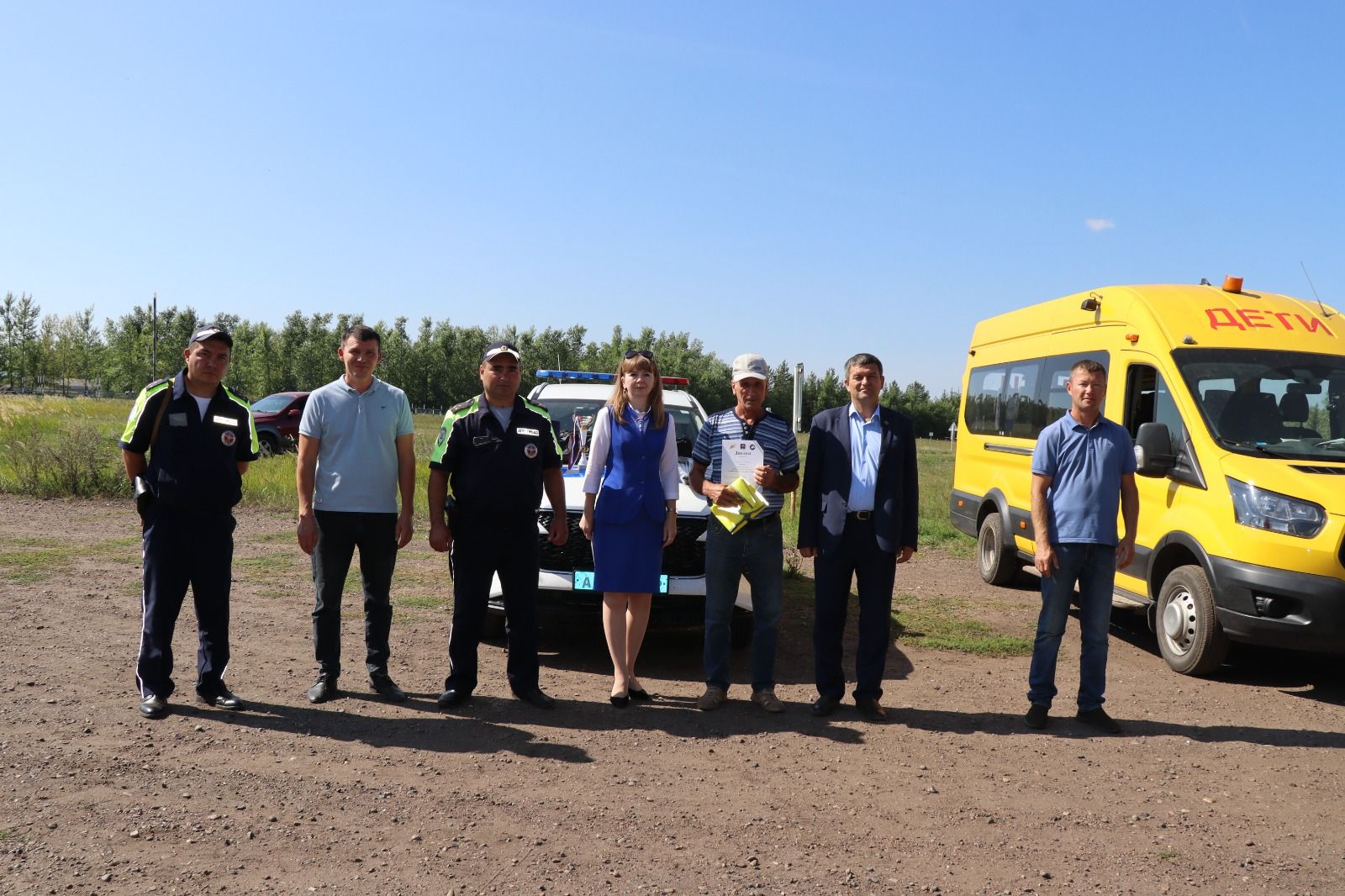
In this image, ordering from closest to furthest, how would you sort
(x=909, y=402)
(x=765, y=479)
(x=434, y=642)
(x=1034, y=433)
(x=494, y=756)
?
(x=494, y=756)
(x=765, y=479)
(x=434, y=642)
(x=1034, y=433)
(x=909, y=402)

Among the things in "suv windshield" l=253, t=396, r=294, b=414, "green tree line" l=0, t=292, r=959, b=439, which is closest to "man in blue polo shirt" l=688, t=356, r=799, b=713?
"suv windshield" l=253, t=396, r=294, b=414

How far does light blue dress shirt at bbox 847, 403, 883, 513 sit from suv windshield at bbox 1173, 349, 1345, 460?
2.61 metres

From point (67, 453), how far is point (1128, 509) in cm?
1497

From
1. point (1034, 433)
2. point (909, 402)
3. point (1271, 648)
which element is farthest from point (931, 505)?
point (909, 402)

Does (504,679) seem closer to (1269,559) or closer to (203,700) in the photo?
(203,700)

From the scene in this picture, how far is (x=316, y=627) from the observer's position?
5.70m

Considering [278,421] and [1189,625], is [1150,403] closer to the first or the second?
[1189,625]

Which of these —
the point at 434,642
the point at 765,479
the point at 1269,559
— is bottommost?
the point at 434,642

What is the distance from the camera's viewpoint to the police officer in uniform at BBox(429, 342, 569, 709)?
5500mm

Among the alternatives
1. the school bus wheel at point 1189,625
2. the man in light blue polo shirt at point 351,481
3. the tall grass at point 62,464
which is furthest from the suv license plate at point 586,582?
the tall grass at point 62,464

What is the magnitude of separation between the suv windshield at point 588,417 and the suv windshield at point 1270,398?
3475 mm

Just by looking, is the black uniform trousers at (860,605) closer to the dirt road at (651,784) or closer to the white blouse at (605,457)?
the dirt road at (651,784)

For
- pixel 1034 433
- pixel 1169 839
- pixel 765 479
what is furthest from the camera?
pixel 1034 433

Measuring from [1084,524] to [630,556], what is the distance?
2.38 metres
